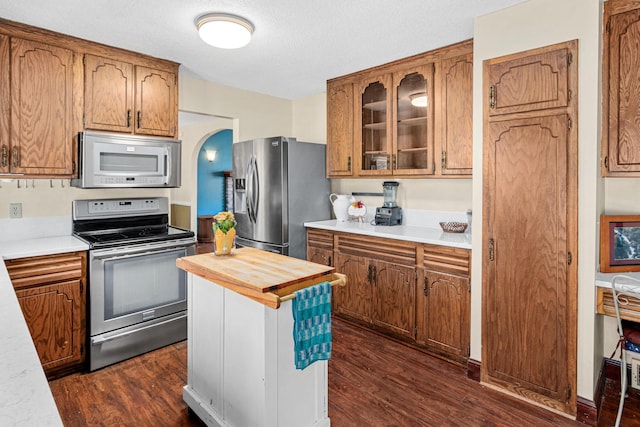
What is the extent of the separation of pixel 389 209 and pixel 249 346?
2237mm

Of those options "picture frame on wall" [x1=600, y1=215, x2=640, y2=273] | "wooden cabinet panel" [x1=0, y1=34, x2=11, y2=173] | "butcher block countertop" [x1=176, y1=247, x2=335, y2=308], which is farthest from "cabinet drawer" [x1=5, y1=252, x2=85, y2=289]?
"picture frame on wall" [x1=600, y1=215, x2=640, y2=273]

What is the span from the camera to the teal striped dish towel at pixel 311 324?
174cm

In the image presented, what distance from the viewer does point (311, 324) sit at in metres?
1.79

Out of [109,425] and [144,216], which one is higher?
[144,216]

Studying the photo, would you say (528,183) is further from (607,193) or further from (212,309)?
(212,309)

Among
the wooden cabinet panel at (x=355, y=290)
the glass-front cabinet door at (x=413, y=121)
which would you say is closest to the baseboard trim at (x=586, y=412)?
the wooden cabinet panel at (x=355, y=290)

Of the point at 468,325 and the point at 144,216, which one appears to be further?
the point at 144,216

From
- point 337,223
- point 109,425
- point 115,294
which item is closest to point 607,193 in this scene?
point 337,223

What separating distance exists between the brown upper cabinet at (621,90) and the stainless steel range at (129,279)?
122 inches

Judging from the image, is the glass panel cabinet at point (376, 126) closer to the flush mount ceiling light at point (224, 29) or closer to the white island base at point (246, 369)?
the flush mount ceiling light at point (224, 29)

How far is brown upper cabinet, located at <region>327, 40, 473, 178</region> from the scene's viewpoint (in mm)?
2934

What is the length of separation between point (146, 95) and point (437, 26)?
2.47 metres

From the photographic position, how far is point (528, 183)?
7.47ft

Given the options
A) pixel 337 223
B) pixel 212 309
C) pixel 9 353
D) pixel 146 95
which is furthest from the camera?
pixel 337 223
